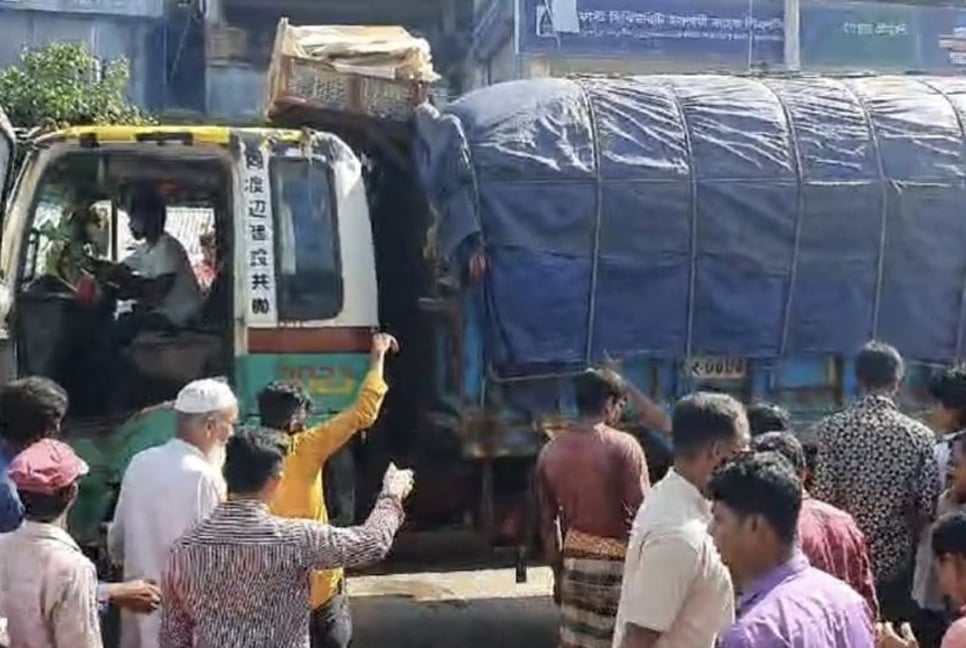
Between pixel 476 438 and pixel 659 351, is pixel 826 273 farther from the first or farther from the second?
pixel 476 438

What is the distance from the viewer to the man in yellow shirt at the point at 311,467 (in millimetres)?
4734

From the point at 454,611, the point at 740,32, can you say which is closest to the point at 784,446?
the point at 454,611

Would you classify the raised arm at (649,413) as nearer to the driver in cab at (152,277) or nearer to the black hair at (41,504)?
the driver in cab at (152,277)

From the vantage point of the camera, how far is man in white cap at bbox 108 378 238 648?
4.48 m

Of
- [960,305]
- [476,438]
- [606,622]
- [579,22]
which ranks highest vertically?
[579,22]

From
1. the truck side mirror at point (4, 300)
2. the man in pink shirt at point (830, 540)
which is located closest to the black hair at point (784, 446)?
the man in pink shirt at point (830, 540)

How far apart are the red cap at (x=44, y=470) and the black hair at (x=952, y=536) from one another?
205cm

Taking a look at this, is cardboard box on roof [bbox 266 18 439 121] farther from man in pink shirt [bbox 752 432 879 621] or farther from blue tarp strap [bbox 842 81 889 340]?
man in pink shirt [bbox 752 432 879 621]

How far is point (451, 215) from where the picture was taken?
5922 mm

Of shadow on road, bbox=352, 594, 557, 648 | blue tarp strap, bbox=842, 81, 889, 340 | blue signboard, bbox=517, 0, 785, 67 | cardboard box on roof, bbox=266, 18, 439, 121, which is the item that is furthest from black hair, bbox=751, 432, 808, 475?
blue signboard, bbox=517, 0, 785, 67

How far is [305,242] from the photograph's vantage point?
5.99 meters

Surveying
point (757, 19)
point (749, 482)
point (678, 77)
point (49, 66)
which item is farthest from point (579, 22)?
point (749, 482)

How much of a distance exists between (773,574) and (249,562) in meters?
1.50

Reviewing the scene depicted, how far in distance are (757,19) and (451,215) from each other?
19538mm
